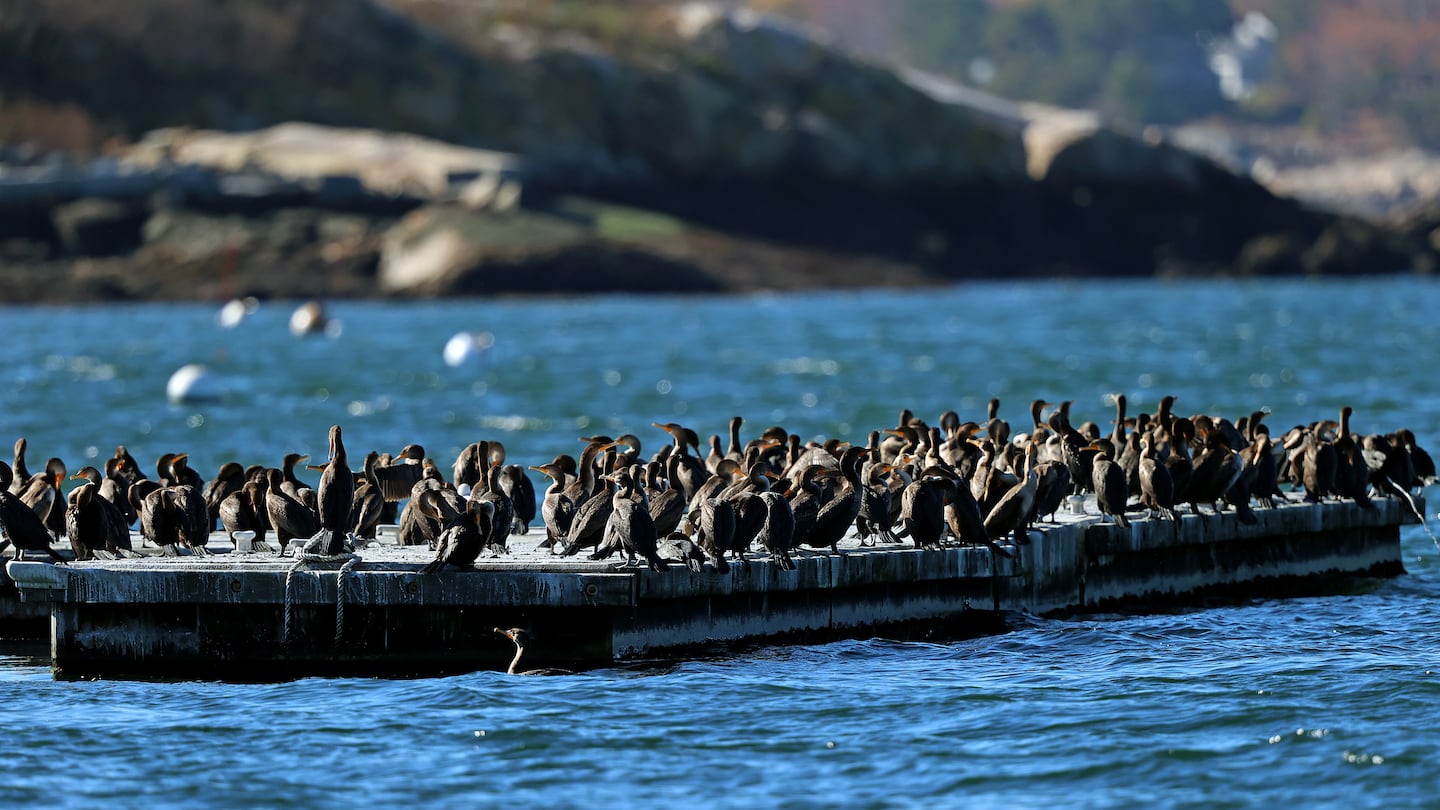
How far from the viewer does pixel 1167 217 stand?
168000 mm

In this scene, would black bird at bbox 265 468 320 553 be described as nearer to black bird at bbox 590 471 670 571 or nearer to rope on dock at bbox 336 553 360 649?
rope on dock at bbox 336 553 360 649

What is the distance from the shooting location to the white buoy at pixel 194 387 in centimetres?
6319

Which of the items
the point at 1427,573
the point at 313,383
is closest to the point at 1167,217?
the point at 313,383

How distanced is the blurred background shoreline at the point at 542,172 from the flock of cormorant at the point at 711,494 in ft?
322

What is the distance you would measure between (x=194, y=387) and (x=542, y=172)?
287 ft

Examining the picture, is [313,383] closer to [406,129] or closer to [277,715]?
[277,715]

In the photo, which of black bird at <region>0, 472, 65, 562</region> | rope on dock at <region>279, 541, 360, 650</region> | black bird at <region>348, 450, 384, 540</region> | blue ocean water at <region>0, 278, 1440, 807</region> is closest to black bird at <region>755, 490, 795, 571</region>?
blue ocean water at <region>0, 278, 1440, 807</region>

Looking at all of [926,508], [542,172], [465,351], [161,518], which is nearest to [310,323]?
[465,351]

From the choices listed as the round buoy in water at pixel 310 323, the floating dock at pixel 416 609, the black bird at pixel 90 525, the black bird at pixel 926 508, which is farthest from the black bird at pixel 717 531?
the round buoy in water at pixel 310 323

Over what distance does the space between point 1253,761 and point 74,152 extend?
135m

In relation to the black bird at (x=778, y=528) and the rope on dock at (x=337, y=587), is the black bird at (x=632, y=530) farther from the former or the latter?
the rope on dock at (x=337, y=587)

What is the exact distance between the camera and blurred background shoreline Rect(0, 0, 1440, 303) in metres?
129

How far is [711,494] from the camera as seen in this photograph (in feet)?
80.0

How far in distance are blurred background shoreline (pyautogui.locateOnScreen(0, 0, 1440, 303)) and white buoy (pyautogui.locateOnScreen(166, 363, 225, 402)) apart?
5943cm
